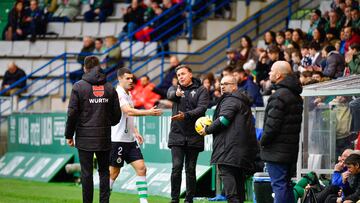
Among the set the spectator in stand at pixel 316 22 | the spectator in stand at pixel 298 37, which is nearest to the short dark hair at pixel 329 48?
the spectator in stand at pixel 298 37

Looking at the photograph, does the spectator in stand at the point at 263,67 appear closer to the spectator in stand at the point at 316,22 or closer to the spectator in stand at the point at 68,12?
the spectator in stand at the point at 316,22

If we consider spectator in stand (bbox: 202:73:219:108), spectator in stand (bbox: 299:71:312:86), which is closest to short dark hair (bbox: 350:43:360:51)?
spectator in stand (bbox: 299:71:312:86)

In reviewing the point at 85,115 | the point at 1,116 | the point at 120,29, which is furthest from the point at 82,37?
the point at 85,115

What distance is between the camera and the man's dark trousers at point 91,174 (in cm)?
1537

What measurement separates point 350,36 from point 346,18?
131cm

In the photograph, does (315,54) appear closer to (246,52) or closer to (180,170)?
(246,52)

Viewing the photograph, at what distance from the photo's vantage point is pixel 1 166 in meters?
26.9

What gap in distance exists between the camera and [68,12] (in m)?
32.2

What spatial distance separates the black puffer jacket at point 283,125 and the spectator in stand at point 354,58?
5388 millimetres

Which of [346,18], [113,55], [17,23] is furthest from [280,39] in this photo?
[17,23]

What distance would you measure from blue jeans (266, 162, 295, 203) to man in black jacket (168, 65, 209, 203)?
2677 mm

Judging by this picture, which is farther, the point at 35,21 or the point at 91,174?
the point at 35,21

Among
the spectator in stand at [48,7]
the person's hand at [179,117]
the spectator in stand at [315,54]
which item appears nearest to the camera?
the person's hand at [179,117]

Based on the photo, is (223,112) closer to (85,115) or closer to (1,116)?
(85,115)
